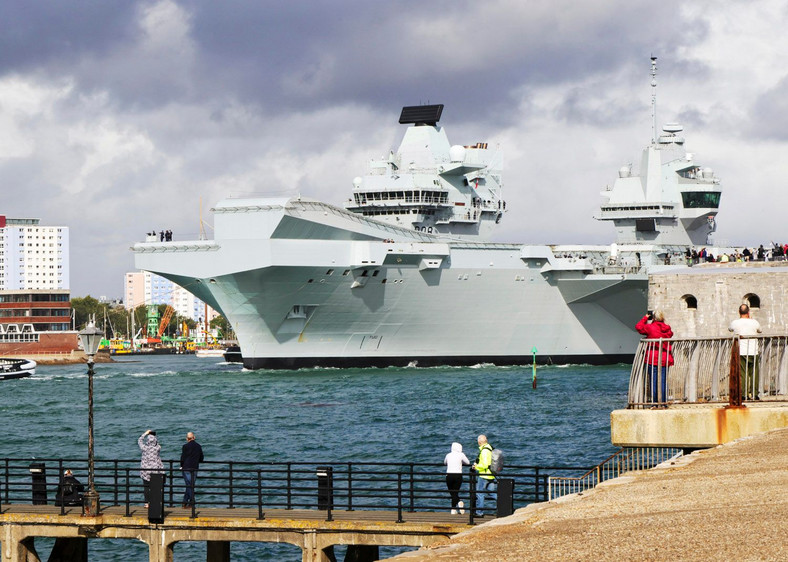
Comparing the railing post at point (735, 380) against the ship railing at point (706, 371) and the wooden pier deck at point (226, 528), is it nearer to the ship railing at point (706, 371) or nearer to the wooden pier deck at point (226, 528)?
the ship railing at point (706, 371)

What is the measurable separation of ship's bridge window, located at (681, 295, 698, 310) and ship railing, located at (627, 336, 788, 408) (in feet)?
30.8

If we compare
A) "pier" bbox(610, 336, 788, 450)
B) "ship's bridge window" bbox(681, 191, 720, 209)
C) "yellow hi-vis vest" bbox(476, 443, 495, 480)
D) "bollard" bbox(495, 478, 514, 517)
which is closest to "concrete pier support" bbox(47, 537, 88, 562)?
"yellow hi-vis vest" bbox(476, 443, 495, 480)

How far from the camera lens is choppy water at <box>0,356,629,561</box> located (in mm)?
31734

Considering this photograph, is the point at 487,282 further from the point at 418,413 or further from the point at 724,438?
the point at 724,438

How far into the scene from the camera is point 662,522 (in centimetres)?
927

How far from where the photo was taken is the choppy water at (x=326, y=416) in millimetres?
31734

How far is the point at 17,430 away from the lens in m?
40.2

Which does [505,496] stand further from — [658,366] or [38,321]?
[38,321]

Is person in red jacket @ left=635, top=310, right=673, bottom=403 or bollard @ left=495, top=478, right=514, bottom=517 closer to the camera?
person in red jacket @ left=635, top=310, right=673, bottom=403

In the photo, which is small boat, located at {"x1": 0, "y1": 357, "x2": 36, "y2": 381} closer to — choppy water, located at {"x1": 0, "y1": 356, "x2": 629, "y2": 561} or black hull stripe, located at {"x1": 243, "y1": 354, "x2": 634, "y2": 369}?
choppy water, located at {"x1": 0, "y1": 356, "x2": 629, "y2": 561}

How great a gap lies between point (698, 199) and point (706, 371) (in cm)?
6198

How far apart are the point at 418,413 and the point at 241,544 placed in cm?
1892

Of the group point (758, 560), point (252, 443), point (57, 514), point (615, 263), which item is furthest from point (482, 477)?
point (615, 263)

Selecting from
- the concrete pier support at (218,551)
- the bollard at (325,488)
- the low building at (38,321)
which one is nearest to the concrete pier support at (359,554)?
the bollard at (325,488)
